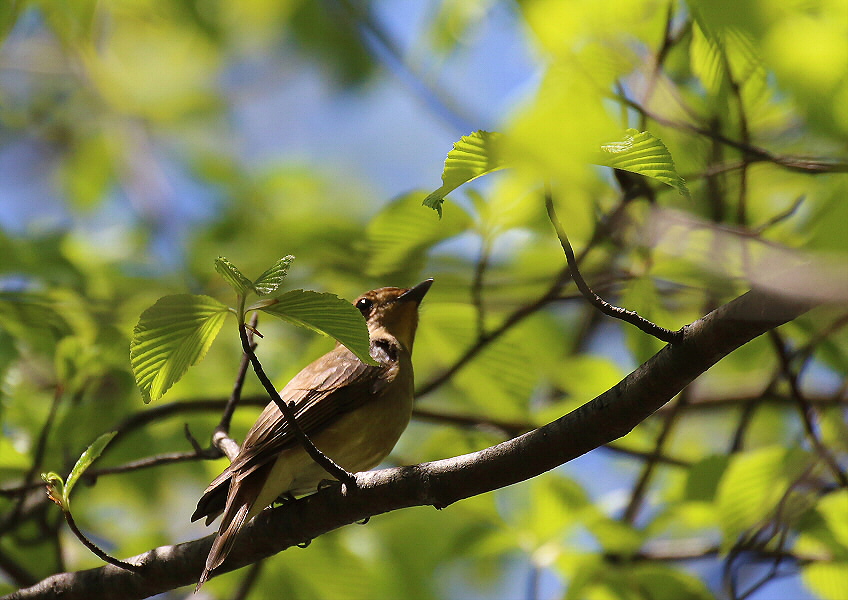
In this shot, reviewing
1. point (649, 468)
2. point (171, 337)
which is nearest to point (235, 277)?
point (171, 337)

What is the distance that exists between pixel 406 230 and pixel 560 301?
1.17 metres

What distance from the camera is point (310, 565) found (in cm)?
364

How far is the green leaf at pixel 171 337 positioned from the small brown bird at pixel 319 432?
739 millimetres

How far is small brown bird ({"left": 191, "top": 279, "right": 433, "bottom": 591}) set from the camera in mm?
2889

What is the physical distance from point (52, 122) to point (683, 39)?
24.0 ft

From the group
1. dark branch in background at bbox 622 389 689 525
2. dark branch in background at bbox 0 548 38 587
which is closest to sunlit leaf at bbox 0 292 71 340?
dark branch in background at bbox 0 548 38 587

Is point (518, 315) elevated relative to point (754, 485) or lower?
elevated

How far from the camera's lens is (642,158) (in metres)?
1.95

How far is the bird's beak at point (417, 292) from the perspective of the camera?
371 cm

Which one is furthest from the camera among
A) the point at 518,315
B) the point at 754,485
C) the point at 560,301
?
the point at 560,301

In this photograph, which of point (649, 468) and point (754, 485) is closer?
point (754, 485)

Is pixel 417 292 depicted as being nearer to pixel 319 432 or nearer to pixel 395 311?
pixel 395 311

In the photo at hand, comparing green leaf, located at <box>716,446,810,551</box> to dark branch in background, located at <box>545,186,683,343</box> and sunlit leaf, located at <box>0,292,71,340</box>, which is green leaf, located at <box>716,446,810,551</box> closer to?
dark branch in background, located at <box>545,186,683,343</box>

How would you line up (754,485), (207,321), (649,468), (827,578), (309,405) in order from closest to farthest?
(207,321), (754,485), (309,405), (827,578), (649,468)
